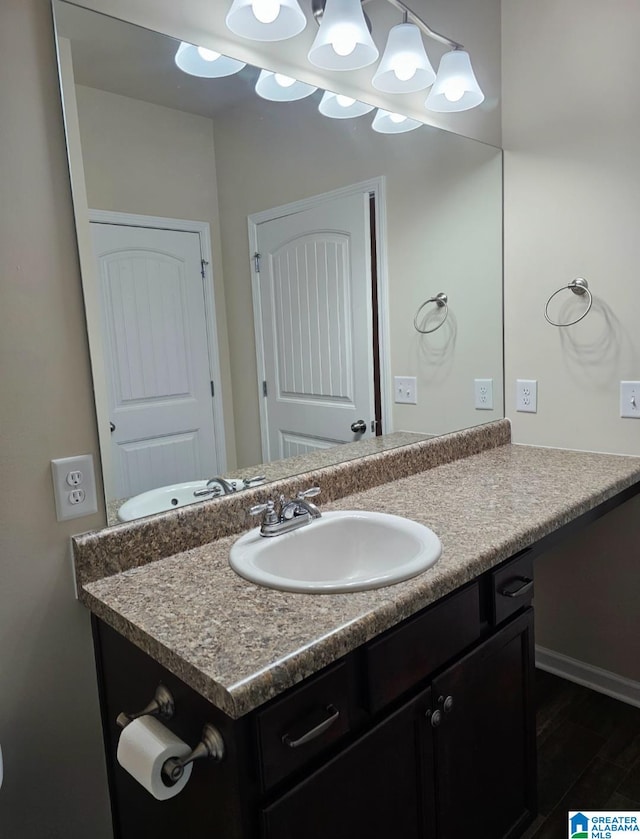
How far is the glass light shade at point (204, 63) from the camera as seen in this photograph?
135 cm

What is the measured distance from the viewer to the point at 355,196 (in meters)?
1.86

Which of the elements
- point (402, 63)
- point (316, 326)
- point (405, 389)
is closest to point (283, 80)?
point (402, 63)

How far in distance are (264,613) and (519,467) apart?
3.95 feet

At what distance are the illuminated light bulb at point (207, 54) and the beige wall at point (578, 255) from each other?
1.22 meters

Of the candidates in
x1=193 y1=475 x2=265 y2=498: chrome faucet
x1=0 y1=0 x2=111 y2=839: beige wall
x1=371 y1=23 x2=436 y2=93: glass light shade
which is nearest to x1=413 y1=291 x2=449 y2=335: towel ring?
x1=371 y1=23 x2=436 y2=93: glass light shade

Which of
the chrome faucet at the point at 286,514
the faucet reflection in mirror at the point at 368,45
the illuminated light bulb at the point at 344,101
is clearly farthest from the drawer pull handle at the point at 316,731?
the illuminated light bulb at the point at 344,101

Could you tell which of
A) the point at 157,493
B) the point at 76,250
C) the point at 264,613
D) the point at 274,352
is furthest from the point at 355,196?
the point at 264,613

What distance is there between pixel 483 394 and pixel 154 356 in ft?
4.37

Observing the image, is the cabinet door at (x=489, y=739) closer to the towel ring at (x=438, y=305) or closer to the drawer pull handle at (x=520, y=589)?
the drawer pull handle at (x=520, y=589)

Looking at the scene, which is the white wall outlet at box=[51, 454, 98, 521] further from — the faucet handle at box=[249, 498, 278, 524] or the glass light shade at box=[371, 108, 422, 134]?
the glass light shade at box=[371, 108, 422, 134]

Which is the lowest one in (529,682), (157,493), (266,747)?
(529,682)

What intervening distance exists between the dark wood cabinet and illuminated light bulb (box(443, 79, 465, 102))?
58.6 inches

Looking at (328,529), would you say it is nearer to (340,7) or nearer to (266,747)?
→ (266,747)

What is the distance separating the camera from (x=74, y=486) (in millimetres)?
1199
